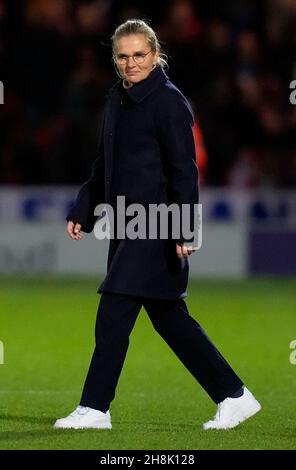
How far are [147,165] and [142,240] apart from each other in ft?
1.26

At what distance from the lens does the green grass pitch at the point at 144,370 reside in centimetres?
677

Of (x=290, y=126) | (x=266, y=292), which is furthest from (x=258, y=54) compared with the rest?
(x=266, y=292)

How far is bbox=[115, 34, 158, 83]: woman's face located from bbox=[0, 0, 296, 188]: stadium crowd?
29.4 ft

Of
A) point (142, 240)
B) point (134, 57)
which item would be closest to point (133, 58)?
point (134, 57)

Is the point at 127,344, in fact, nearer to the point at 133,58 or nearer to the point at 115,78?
the point at 133,58

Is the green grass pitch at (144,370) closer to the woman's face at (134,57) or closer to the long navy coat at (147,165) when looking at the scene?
the long navy coat at (147,165)

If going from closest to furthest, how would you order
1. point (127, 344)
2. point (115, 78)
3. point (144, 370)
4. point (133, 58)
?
point (133, 58)
point (127, 344)
point (144, 370)
point (115, 78)

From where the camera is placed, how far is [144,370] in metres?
9.36

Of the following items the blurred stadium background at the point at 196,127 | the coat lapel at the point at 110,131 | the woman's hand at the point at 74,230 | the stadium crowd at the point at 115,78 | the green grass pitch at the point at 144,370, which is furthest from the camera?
the stadium crowd at the point at 115,78

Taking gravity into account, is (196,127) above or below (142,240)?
above

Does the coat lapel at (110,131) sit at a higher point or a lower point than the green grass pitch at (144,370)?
higher

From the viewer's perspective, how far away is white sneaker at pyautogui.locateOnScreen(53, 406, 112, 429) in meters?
6.94

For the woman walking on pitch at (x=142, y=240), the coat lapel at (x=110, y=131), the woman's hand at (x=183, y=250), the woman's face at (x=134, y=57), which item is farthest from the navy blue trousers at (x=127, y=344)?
the woman's face at (x=134, y=57)

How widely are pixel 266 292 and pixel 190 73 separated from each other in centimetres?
331
